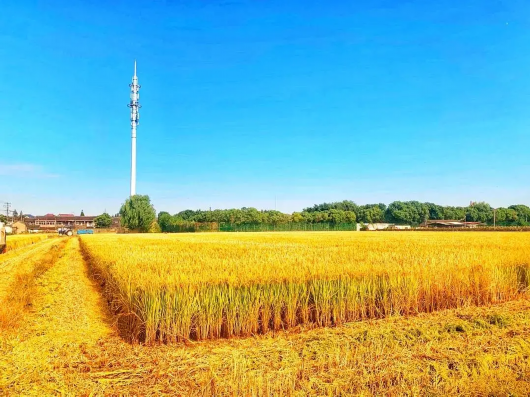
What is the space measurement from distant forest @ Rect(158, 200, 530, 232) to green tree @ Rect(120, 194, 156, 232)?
22.4 m

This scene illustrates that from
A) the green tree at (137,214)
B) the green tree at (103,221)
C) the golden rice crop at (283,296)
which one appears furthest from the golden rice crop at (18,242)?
the green tree at (103,221)

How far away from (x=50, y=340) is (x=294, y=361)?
400 cm

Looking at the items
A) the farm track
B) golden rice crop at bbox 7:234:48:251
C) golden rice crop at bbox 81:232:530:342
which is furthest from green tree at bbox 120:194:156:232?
the farm track

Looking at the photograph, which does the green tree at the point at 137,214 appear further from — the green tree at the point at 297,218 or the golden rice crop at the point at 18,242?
the green tree at the point at 297,218

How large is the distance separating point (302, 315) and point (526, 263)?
7.89 m

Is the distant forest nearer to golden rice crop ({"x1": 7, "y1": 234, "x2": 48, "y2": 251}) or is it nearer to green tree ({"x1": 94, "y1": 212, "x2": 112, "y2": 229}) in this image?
green tree ({"x1": 94, "y1": 212, "x2": 112, "y2": 229})

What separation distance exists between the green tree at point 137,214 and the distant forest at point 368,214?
73.4 ft

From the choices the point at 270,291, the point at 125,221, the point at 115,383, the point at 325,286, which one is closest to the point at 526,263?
the point at 325,286

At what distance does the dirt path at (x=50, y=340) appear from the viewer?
13.9 ft

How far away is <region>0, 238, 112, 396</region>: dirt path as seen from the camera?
4.24m

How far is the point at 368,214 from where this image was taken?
167 metres

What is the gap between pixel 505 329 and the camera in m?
6.03

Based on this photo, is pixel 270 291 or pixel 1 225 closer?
pixel 270 291

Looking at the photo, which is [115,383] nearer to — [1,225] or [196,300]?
[196,300]
